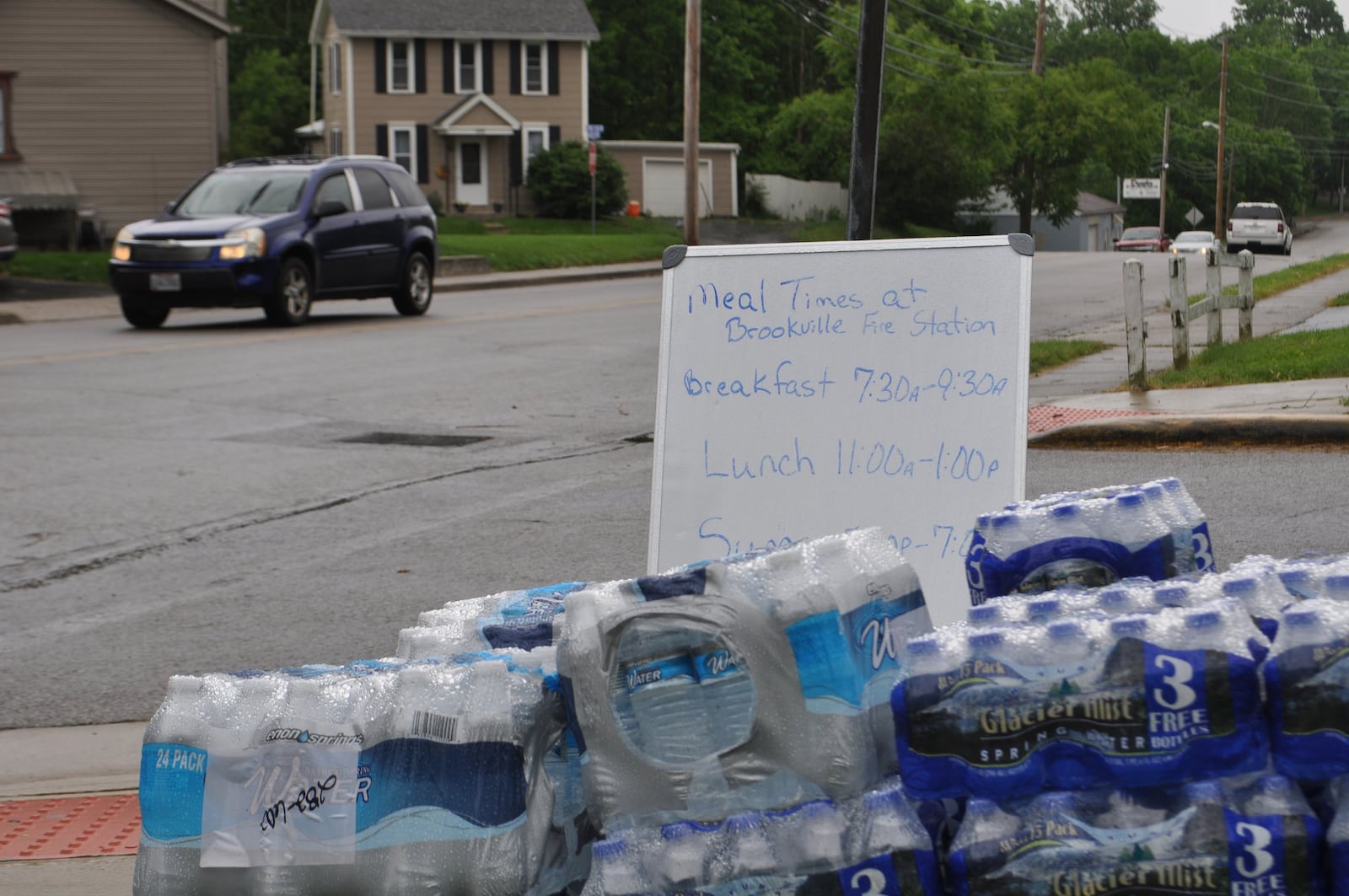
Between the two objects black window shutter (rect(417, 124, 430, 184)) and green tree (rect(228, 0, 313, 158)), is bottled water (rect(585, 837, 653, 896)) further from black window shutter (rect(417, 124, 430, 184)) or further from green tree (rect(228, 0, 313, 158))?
green tree (rect(228, 0, 313, 158))

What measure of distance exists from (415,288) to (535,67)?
36.3 m

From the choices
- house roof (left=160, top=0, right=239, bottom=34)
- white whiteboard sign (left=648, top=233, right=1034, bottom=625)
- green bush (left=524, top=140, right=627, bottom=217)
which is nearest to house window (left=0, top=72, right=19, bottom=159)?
house roof (left=160, top=0, right=239, bottom=34)

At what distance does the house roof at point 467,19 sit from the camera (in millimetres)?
53375

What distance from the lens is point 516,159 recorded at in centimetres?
5503

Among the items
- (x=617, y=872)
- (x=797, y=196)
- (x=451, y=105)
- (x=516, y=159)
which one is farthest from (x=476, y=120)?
(x=617, y=872)

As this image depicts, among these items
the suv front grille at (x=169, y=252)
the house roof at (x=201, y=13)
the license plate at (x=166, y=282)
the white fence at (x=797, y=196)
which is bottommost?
the license plate at (x=166, y=282)

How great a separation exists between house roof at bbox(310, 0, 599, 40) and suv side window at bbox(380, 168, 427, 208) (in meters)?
33.6

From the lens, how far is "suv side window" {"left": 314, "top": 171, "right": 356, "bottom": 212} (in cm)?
1978

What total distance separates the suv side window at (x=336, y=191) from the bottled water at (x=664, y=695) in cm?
1759

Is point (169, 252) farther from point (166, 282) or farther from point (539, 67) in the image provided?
point (539, 67)

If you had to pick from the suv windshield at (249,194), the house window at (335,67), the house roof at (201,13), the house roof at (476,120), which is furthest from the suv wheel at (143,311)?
the house window at (335,67)

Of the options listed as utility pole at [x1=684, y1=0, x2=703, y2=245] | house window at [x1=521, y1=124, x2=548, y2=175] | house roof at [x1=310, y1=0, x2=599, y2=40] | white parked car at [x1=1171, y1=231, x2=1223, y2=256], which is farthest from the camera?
house window at [x1=521, y1=124, x2=548, y2=175]

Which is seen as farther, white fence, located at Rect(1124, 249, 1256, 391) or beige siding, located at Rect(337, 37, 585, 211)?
beige siding, located at Rect(337, 37, 585, 211)

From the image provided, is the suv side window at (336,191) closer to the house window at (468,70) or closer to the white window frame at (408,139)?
the white window frame at (408,139)
